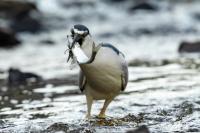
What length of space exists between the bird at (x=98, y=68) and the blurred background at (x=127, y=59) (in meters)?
0.39

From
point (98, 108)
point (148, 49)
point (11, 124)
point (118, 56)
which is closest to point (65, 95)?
point (98, 108)

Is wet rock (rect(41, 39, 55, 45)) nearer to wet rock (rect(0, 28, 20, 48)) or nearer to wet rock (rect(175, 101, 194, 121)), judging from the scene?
wet rock (rect(0, 28, 20, 48))

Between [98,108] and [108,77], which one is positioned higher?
[108,77]

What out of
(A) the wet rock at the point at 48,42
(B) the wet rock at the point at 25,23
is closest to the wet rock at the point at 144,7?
(B) the wet rock at the point at 25,23

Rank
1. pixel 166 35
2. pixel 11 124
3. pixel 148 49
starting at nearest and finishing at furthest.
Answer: pixel 11 124
pixel 148 49
pixel 166 35

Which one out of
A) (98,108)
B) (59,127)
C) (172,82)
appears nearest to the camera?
(59,127)

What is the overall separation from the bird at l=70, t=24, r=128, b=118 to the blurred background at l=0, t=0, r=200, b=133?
385mm

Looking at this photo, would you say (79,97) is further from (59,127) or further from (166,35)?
(166,35)

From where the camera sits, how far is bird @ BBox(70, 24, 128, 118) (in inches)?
246

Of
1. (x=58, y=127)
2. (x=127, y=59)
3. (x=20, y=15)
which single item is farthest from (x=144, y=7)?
(x=58, y=127)

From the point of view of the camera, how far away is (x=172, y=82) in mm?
10469

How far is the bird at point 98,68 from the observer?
624 centimetres

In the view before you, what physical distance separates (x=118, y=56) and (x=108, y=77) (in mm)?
273

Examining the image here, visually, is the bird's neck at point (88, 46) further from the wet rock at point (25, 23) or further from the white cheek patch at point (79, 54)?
the wet rock at point (25, 23)
